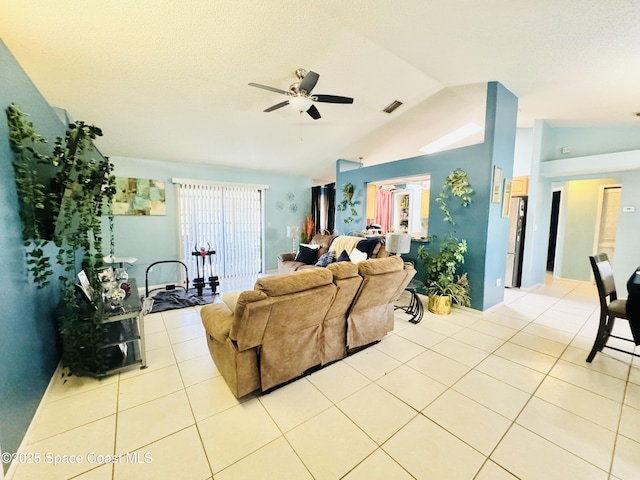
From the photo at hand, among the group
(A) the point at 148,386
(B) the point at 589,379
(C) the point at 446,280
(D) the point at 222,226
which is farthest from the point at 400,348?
(D) the point at 222,226

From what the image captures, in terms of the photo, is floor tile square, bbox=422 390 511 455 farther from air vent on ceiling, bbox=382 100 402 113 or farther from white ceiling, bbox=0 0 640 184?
air vent on ceiling, bbox=382 100 402 113

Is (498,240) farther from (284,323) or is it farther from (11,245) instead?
(11,245)

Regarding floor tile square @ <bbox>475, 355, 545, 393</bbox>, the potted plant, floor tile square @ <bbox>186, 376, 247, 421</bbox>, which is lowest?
floor tile square @ <bbox>186, 376, 247, 421</bbox>

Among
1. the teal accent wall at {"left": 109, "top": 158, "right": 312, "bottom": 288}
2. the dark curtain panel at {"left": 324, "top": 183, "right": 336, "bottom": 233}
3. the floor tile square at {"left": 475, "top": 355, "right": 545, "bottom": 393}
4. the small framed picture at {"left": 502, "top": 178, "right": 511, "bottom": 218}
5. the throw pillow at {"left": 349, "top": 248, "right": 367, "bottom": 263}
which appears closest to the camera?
the floor tile square at {"left": 475, "top": 355, "right": 545, "bottom": 393}

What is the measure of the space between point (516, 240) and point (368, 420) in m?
4.83

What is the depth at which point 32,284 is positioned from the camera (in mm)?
1776

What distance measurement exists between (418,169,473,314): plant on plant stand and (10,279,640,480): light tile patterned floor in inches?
38.4

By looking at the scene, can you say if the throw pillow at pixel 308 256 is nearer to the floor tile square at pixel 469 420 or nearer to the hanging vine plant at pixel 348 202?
the hanging vine plant at pixel 348 202

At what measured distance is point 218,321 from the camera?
191cm

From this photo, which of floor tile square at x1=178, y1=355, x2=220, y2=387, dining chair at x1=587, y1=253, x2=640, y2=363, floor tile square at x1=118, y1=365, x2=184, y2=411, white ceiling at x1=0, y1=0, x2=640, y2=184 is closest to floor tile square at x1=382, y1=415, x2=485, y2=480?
floor tile square at x1=178, y1=355, x2=220, y2=387

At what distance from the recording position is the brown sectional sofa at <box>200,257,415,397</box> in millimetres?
1655

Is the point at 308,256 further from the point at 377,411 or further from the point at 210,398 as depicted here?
the point at 377,411

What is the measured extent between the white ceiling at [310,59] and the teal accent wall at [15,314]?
2.67 ft

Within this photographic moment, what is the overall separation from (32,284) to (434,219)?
15.3ft
